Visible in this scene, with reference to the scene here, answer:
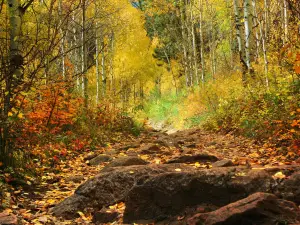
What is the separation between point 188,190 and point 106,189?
143cm

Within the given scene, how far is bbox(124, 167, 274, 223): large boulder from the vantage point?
3.93m

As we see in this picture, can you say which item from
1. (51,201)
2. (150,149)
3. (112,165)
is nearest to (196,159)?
(112,165)

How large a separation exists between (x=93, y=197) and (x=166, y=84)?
31.3m

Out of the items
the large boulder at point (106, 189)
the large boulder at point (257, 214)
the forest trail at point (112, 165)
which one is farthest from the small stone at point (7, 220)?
the large boulder at point (257, 214)

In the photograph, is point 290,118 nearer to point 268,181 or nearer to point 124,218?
point 268,181

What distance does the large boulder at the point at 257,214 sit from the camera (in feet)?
10.1

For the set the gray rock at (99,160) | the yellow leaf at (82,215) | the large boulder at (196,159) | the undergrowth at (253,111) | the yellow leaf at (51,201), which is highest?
the undergrowth at (253,111)

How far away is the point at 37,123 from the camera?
27.6 feet

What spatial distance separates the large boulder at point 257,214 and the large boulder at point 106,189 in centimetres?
171

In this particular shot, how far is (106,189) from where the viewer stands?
503 cm

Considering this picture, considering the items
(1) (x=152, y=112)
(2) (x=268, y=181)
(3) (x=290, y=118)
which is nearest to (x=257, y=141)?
(3) (x=290, y=118)

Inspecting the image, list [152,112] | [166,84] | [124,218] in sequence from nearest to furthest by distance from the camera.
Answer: [124,218] < [152,112] < [166,84]

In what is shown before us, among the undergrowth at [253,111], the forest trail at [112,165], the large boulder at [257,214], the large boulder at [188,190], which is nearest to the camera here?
the large boulder at [257,214]

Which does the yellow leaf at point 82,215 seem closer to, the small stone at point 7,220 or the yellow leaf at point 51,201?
the yellow leaf at point 51,201
